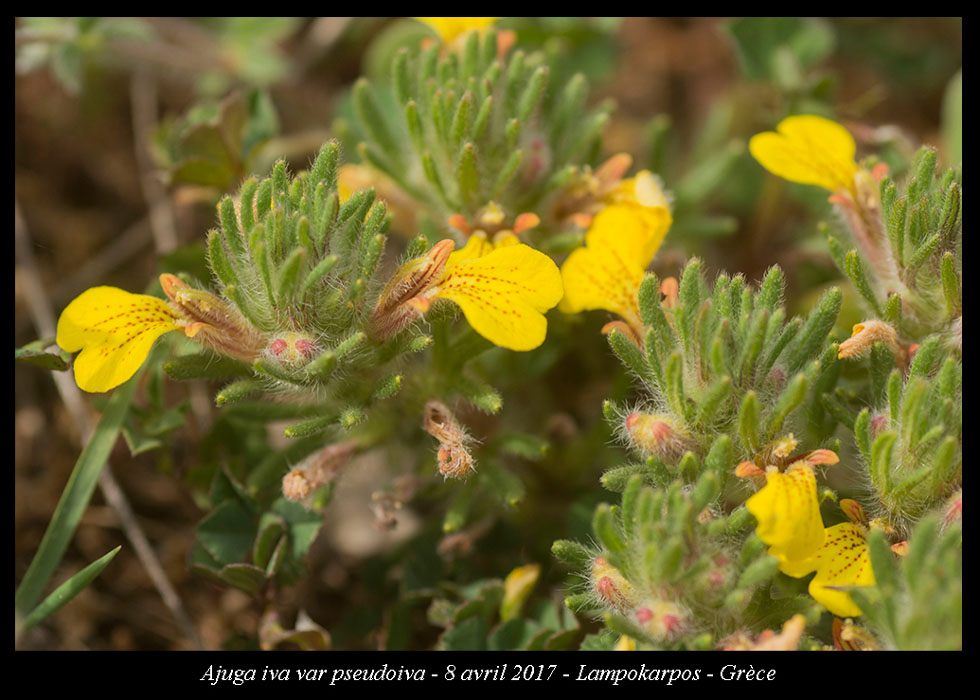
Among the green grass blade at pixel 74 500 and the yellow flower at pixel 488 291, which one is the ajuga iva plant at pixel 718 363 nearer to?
the yellow flower at pixel 488 291

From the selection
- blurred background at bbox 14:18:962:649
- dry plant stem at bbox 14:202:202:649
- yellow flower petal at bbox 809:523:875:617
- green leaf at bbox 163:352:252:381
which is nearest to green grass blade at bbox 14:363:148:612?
blurred background at bbox 14:18:962:649

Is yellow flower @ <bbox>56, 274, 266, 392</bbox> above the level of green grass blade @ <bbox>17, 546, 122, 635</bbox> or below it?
above

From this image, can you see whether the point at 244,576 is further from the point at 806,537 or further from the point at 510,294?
the point at 806,537

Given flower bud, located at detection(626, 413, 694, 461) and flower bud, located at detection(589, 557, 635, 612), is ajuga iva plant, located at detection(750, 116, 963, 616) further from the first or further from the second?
flower bud, located at detection(589, 557, 635, 612)

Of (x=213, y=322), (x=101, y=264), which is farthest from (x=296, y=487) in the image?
(x=101, y=264)
